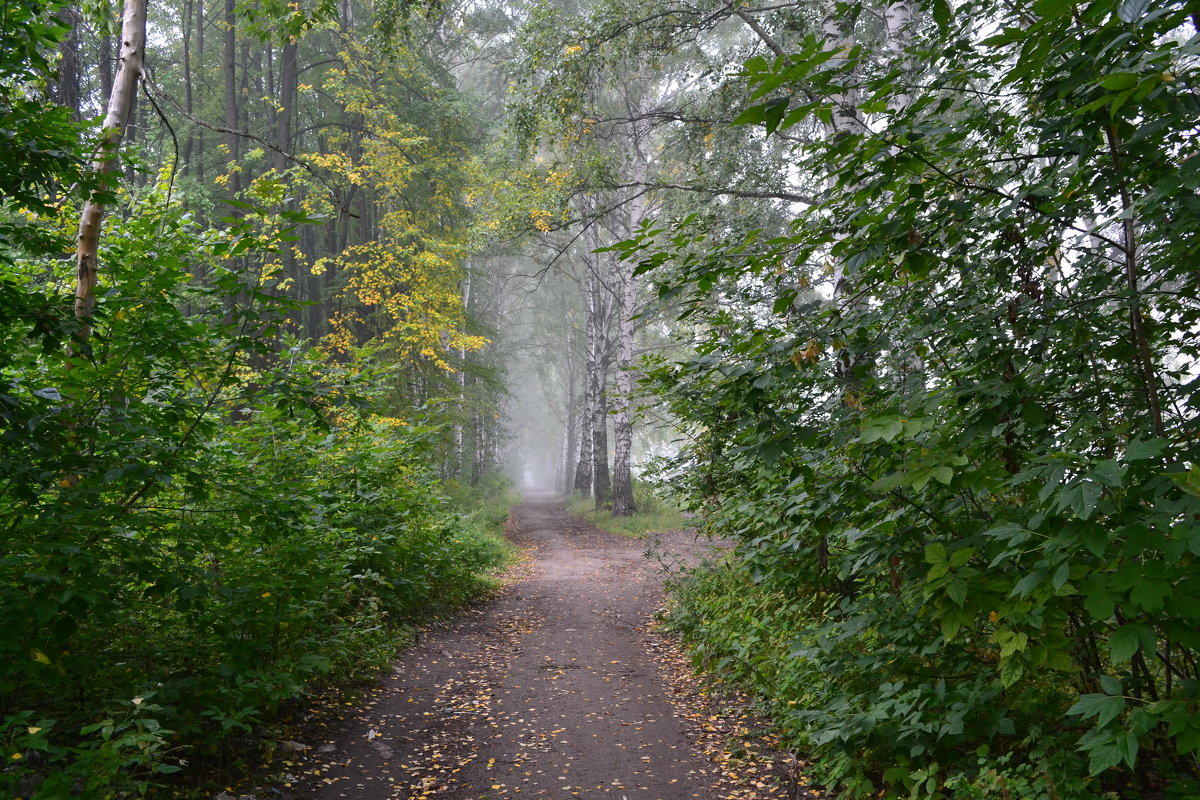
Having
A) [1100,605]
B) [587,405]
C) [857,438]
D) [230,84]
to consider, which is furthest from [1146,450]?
[587,405]

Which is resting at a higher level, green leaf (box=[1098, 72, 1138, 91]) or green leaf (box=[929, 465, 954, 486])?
green leaf (box=[1098, 72, 1138, 91])

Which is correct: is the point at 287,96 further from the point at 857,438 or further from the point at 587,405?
the point at 857,438

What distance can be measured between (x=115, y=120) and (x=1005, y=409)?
6.39 meters

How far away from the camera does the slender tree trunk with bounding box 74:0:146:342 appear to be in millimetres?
4852

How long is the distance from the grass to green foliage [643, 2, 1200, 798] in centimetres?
1371

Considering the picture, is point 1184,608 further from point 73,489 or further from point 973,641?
point 73,489

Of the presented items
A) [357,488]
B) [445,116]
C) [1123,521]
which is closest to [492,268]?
[445,116]

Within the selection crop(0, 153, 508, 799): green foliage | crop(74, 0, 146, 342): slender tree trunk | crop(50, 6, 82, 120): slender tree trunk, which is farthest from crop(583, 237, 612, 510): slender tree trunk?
crop(74, 0, 146, 342): slender tree trunk

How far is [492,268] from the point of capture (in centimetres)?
3306

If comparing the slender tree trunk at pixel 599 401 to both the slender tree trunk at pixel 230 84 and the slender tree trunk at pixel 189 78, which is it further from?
the slender tree trunk at pixel 189 78

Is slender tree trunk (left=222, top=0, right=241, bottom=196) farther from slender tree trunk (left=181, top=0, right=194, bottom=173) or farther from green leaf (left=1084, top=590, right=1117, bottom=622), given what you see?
green leaf (left=1084, top=590, right=1117, bottom=622)

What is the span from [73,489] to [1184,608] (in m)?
4.65

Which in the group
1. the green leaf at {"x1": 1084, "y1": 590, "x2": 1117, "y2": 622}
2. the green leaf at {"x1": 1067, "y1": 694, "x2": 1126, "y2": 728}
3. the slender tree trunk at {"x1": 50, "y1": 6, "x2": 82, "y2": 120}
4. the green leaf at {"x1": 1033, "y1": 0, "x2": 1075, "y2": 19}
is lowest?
the green leaf at {"x1": 1067, "y1": 694, "x2": 1126, "y2": 728}

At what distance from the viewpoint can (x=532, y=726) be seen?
550 centimetres
